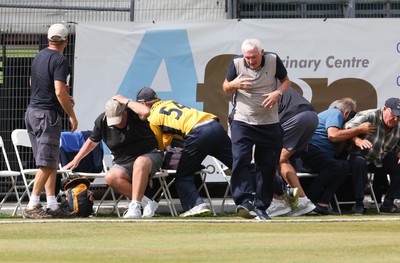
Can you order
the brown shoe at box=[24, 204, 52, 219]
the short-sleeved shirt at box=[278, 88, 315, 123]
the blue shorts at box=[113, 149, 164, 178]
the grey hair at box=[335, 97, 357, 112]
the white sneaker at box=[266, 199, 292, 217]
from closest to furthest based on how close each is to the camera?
the brown shoe at box=[24, 204, 52, 219], the blue shorts at box=[113, 149, 164, 178], the white sneaker at box=[266, 199, 292, 217], the short-sleeved shirt at box=[278, 88, 315, 123], the grey hair at box=[335, 97, 357, 112]

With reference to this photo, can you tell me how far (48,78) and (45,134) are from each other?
61cm

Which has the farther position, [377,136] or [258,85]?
[377,136]

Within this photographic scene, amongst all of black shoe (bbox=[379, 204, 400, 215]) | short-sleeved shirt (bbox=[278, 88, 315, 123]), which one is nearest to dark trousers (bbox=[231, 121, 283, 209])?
short-sleeved shirt (bbox=[278, 88, 315, 123])

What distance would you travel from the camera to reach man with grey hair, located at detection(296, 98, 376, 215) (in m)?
13.5

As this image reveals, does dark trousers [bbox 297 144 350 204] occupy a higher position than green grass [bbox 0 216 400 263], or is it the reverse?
green grass [bbox 0 216 400 263]

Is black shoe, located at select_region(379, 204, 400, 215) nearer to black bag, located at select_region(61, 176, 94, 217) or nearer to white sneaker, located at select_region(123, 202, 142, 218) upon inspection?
white sneaker, located at select_region(123, 202, 142, 218)

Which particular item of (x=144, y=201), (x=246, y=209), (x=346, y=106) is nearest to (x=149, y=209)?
(x=144, y=201)

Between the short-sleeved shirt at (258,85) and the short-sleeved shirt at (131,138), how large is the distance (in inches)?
56.1

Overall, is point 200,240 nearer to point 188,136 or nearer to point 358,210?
point 188,136

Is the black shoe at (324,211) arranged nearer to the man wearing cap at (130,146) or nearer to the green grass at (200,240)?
the green grass at (200,240)

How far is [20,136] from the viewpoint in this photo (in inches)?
551

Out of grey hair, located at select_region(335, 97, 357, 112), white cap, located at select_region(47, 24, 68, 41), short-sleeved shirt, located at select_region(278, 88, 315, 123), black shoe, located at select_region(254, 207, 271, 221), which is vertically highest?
white cap, located at select_region(47, 24, 68, 41)

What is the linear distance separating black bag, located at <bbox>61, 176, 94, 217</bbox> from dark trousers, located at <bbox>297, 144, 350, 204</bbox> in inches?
106

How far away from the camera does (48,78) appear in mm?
12242
